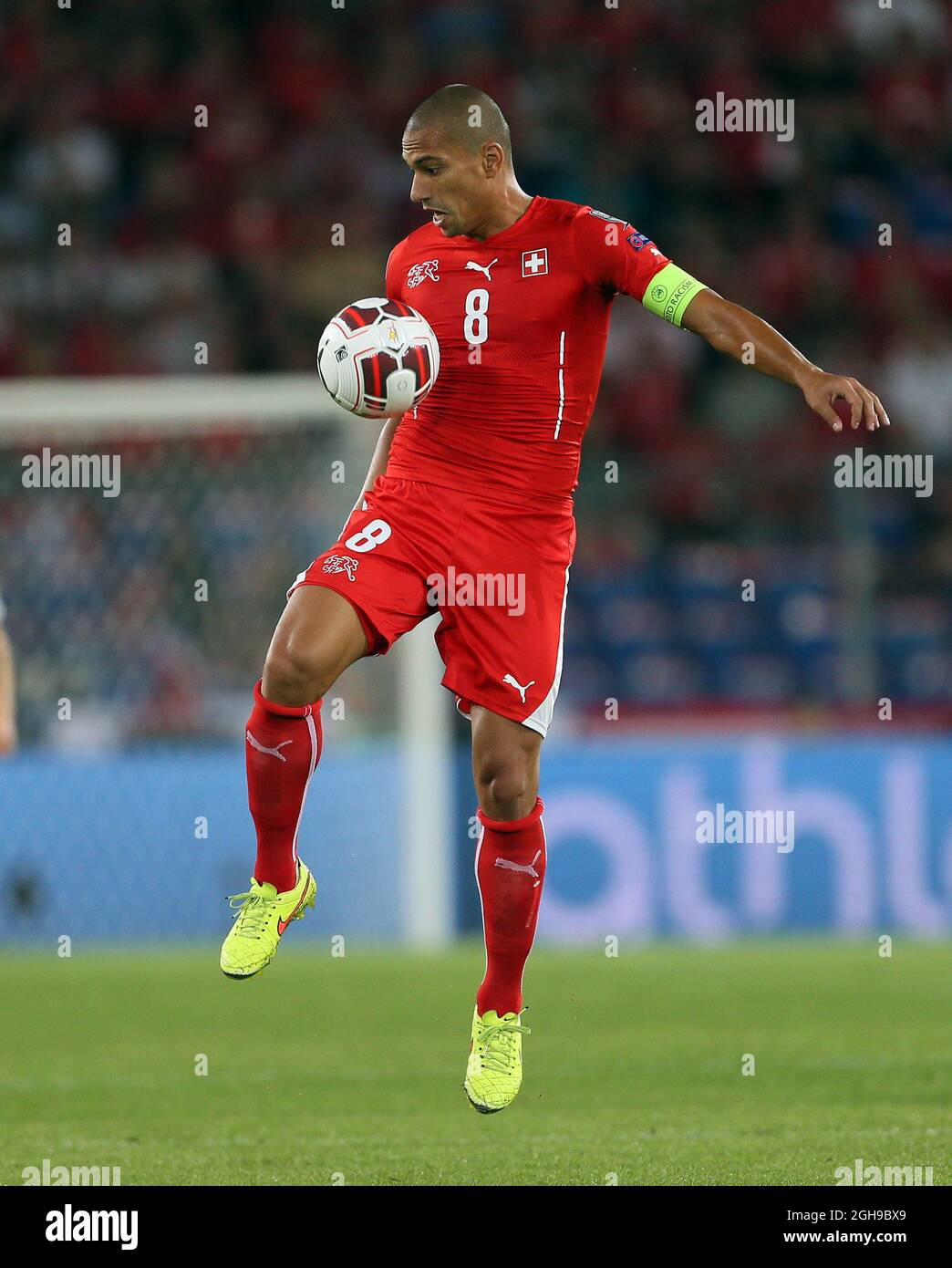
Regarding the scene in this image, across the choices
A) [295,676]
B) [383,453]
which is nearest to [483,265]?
[383,453]

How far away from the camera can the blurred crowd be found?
13.3 meters

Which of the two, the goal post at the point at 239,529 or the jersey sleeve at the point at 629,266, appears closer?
the jersey sleeve at the point at 629,266

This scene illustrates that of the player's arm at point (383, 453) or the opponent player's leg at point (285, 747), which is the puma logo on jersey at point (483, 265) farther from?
the opponent player's leg at point (285, 747)

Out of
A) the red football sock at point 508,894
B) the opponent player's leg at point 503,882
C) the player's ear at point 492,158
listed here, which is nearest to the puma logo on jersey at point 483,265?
the player's ear at point 492,158

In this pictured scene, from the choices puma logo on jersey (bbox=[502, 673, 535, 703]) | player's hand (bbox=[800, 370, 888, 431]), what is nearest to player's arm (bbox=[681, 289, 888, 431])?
player's hand (bbox=[800, 370, 888, 431])

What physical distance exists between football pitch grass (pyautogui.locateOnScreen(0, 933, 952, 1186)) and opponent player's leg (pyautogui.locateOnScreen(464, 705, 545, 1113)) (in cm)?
24

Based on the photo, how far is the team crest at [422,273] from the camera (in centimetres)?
573

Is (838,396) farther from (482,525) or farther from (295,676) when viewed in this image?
(295,676)

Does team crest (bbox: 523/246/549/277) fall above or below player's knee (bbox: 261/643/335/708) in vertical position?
above

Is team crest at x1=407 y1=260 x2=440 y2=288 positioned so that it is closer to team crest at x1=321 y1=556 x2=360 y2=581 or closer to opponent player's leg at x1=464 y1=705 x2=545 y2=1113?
team crest at x1=321 y1=556 x2=360 y2=581

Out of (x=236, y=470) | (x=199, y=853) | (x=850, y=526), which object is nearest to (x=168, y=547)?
(x=236, y=470)

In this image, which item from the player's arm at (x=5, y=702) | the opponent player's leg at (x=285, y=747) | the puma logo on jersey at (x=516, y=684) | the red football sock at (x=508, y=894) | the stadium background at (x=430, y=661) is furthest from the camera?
the stadium background at (x=430, y=661)

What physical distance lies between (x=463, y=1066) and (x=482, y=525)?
273 cm

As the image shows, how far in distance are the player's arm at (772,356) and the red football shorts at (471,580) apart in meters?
0.85
